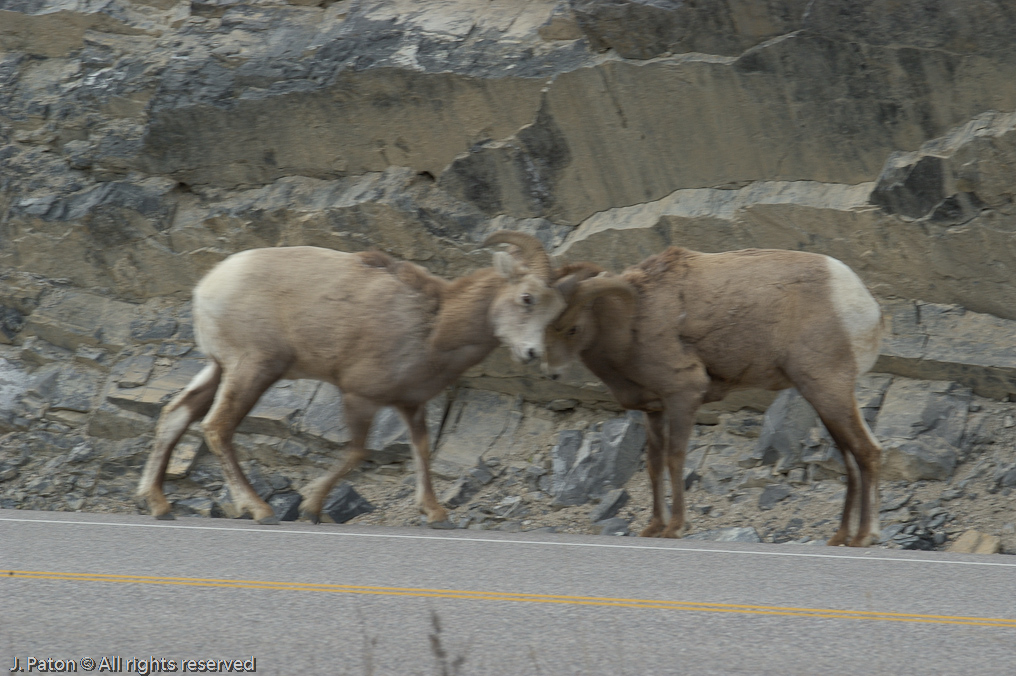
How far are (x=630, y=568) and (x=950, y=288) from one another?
695cm

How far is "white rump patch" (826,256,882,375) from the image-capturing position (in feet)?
28.3

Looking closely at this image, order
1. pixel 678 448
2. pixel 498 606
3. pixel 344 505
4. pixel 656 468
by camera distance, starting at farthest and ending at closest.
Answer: pixel 344 505 → pixel 656 468 → pixel 678 448 → pixel 498 606

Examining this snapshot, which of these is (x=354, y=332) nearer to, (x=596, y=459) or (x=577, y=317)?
(x=577, y=317)

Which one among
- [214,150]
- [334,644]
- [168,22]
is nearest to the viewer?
[334,644]

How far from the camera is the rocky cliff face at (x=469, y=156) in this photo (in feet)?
37.0

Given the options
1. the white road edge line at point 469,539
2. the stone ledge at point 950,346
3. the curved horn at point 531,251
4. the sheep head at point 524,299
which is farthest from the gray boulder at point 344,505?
the stone ledge at point 950,346

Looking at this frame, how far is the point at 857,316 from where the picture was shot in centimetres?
864

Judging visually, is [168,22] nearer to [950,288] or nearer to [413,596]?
[950,288]

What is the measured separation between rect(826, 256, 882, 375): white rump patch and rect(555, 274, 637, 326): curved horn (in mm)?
1669

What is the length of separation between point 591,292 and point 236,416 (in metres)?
2.99

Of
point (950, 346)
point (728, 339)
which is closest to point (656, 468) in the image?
point (728, 339)

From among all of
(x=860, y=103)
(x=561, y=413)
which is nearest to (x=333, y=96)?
(x=561, y=413)

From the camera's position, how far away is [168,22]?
51.6ft

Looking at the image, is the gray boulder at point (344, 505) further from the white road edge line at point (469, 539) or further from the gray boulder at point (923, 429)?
the gray boulder at point (923, 429)
